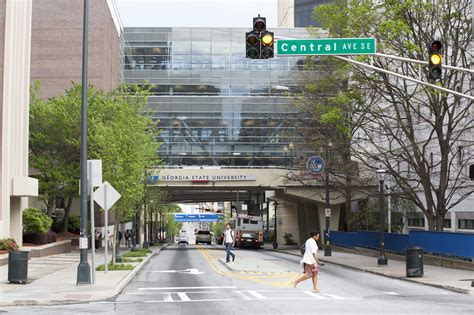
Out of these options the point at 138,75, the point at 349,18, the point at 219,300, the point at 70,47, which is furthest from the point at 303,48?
the point at 138,75

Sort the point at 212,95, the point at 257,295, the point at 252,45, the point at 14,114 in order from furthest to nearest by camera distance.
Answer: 1. the point at 212,95
2. the point at 14,114
3. the point at 257,295
4. the point at 252,45

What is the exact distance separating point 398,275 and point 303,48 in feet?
35.5

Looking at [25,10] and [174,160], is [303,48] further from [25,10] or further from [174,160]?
[174,160]

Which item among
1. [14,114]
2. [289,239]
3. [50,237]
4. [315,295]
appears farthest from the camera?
[289,239]

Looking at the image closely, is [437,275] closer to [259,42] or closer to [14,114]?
[259,42]

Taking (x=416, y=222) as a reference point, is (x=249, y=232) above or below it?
below

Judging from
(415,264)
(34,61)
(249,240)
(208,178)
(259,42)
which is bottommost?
(249,240)

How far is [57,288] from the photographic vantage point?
20359 mm

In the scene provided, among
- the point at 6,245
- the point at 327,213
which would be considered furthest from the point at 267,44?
the point at 327,213

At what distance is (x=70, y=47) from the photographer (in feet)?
206

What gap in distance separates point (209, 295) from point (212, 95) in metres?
57.6

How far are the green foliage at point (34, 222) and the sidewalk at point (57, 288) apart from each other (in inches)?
461

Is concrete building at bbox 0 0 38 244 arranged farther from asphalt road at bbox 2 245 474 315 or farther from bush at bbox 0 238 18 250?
asphalt road at bbox 2 245 474 315

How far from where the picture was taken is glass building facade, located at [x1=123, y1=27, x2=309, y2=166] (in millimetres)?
73562
